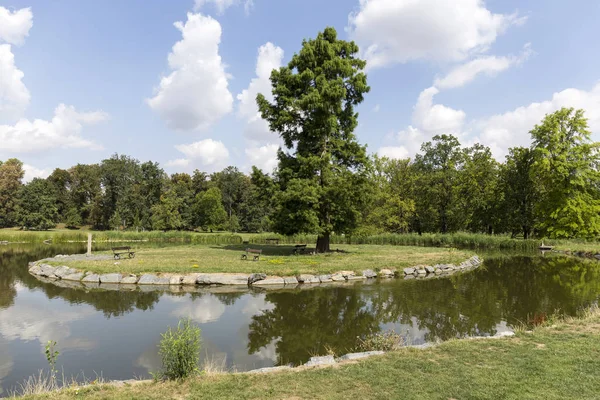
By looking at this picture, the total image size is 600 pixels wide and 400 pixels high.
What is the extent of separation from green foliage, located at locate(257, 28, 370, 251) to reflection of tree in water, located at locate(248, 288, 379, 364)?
→ 1104cm

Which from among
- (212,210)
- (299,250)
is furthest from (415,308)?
(212,210)

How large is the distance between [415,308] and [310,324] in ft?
16.5

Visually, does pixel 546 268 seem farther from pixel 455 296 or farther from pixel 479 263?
pixel 455 296

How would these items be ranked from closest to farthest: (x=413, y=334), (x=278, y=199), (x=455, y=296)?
(x=413, y=334), (x=455, y=296), (x=278, y=199)

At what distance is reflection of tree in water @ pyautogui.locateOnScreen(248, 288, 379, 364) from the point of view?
33.6ft

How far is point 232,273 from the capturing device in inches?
787

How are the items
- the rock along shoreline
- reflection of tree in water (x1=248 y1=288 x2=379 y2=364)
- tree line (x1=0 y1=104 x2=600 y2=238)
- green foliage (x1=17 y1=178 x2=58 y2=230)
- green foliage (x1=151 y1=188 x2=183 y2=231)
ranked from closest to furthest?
reflection of tree in water (x1=248 y1=288 x2=379 y2=364), the rock along shoreline, tree line (x1=0 y1=104 x2=600 y2=238), green foliage (x1=151 y1=188 x2=183 y2=231), green foliage (x1=17 y1=178 x2=58 y2=230)

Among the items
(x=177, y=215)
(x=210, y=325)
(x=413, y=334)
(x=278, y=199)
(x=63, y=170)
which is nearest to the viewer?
(x=413, y=334)

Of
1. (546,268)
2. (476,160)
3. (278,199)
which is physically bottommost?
(546,268)

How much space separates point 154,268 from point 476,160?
186 feet

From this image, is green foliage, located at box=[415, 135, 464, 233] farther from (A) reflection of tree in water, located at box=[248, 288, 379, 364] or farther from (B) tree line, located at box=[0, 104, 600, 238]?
(A) reflection of tree in water, located at box=[248, 288, 379, 364]

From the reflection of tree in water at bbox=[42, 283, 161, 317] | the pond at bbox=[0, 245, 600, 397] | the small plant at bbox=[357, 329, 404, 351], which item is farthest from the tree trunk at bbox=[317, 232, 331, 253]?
the small plant at bbox=[357, 329, 404, 351]

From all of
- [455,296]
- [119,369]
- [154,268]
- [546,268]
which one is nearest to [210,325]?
[119,369]

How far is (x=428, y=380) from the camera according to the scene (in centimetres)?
670
